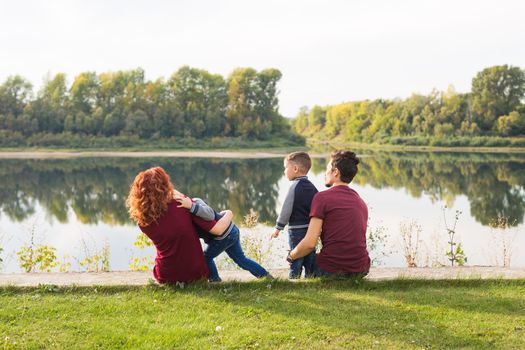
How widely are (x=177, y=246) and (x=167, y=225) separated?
0.25 metres

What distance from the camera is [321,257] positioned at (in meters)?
5.17

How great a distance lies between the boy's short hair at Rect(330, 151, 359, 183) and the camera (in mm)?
4934

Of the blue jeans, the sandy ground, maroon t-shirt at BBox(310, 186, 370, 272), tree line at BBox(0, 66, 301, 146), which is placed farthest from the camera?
tree line at BBox(0, 66, 301, 146)

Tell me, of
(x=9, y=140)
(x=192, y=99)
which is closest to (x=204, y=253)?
(x=9, y=140)

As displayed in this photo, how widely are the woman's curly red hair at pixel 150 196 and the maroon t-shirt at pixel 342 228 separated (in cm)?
143

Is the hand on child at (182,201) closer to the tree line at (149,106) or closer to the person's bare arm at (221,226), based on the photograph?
the person's bare arm at (221,226)

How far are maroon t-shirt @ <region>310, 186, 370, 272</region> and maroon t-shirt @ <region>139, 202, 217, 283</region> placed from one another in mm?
1093

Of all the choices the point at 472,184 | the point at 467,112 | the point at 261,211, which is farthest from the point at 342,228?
the point at 467,112

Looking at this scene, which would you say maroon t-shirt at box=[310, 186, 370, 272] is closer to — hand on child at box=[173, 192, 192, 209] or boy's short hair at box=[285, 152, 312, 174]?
boy's short hair at box=[285, 152, 312, 174]

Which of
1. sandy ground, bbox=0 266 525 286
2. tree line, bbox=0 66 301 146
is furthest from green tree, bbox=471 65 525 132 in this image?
sandy ground, bbox=0 266 525 286

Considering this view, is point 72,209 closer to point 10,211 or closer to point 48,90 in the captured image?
point 10,211

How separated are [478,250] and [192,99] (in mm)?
65208

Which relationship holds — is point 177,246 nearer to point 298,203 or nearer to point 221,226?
point 221,226

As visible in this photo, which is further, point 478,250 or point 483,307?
point 478,250
